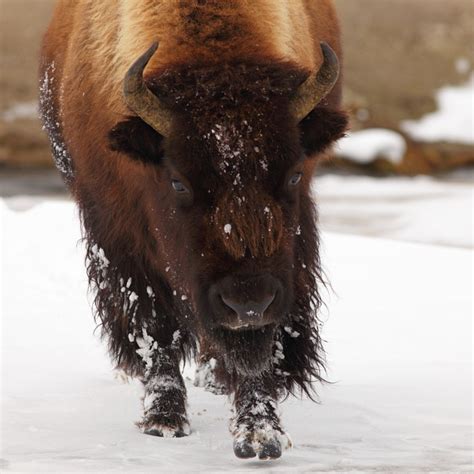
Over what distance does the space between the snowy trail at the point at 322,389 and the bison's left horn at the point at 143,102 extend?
153 cm

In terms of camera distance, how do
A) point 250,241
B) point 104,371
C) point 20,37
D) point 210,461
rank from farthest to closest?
point 20,37 → point 104,371 → point 210,461 → point 250,241

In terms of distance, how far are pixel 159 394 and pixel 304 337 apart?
822 millimetres

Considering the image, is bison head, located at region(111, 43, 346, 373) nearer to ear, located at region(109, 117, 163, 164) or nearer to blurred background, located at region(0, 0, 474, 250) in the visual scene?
ear, located at region(109, 117, 163, 164)

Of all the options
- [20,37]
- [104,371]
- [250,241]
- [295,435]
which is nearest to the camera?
[250,241]

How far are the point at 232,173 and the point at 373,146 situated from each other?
15.8m

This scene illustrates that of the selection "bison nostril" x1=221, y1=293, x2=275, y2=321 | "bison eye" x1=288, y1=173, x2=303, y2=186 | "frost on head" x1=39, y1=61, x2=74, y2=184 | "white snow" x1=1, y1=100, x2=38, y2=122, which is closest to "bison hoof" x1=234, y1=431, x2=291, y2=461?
"bison nostril" x1=221, y1=293, x2=275, y2=321

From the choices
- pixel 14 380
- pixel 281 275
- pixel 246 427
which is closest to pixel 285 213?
pixel 281 275

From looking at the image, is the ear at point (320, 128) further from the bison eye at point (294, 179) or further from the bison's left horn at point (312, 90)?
the bison eye at point (294, 179)

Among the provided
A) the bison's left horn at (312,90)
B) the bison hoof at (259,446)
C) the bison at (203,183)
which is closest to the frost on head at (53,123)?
the bison at (203,183)

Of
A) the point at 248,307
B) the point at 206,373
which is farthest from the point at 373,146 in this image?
the point at 248,307

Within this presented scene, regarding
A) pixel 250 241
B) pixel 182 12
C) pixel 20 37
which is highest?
pixel 182 12

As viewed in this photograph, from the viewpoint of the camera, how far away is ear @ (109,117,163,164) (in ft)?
17.1

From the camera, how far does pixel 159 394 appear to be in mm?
6020

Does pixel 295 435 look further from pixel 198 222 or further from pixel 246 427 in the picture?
pixel 198 222
